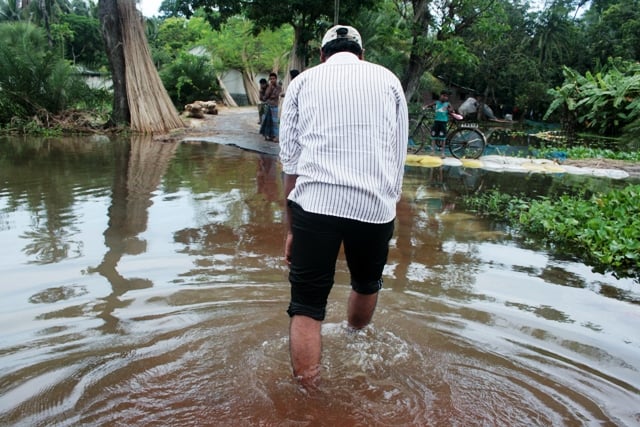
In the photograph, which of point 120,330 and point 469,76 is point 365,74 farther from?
point 469,76

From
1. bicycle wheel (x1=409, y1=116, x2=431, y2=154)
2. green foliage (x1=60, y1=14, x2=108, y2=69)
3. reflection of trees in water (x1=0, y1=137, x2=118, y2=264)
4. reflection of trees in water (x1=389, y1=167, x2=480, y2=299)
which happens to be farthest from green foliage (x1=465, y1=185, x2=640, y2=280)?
green foliage (x1=60, y1=14, x2=108, y2=69)

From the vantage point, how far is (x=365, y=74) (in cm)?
203

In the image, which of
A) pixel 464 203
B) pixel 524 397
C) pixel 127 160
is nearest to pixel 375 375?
pixel 524 397

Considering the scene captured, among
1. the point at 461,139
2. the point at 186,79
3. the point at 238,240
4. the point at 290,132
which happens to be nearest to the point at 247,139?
Result: the point at 461,139

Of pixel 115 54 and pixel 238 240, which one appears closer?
pixel 238 240

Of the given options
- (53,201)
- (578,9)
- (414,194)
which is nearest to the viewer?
(53,201)

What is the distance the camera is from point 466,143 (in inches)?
413

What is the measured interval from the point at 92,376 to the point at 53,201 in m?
3.91

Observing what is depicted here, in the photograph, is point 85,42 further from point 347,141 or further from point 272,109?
point 347,141

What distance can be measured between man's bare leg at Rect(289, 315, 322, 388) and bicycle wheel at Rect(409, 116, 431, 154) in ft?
30.7

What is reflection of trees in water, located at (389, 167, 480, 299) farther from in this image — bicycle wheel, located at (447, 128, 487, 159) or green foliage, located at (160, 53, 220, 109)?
green foliage, located at (160, 53, 220, 109)

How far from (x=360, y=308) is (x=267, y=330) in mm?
591

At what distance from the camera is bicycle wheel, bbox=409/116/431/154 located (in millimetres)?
11156

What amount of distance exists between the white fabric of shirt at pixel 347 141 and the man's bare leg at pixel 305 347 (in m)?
0.48
